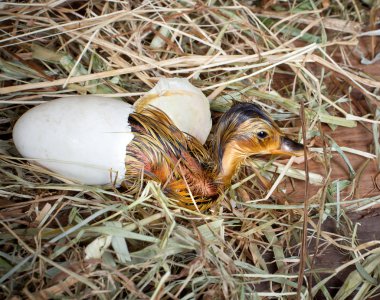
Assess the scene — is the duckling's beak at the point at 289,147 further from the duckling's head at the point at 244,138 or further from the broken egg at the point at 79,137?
the broken egg at the point at 79,137

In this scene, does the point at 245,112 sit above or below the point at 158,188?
above

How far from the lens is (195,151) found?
4.16 feet

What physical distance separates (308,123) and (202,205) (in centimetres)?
47

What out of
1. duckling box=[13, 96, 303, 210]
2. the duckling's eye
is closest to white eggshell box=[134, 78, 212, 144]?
duckling box=[13, 96, 303, 210]

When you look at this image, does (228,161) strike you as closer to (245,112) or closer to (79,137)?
(245,112)

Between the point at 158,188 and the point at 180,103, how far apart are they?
26 centimetres

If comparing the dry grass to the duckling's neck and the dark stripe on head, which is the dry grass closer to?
the duckling's neck

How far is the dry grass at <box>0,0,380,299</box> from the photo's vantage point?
3.53 feet

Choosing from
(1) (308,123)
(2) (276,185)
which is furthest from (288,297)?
(1) (308,123)

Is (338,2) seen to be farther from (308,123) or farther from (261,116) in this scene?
(261,116)

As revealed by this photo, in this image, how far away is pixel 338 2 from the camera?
1728 millimetres

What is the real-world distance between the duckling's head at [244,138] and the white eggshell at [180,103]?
71mm

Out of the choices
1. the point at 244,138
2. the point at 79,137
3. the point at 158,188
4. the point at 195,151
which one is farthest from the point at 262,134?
the point at 79,137

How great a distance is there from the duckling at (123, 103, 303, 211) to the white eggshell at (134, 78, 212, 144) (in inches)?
1.4
